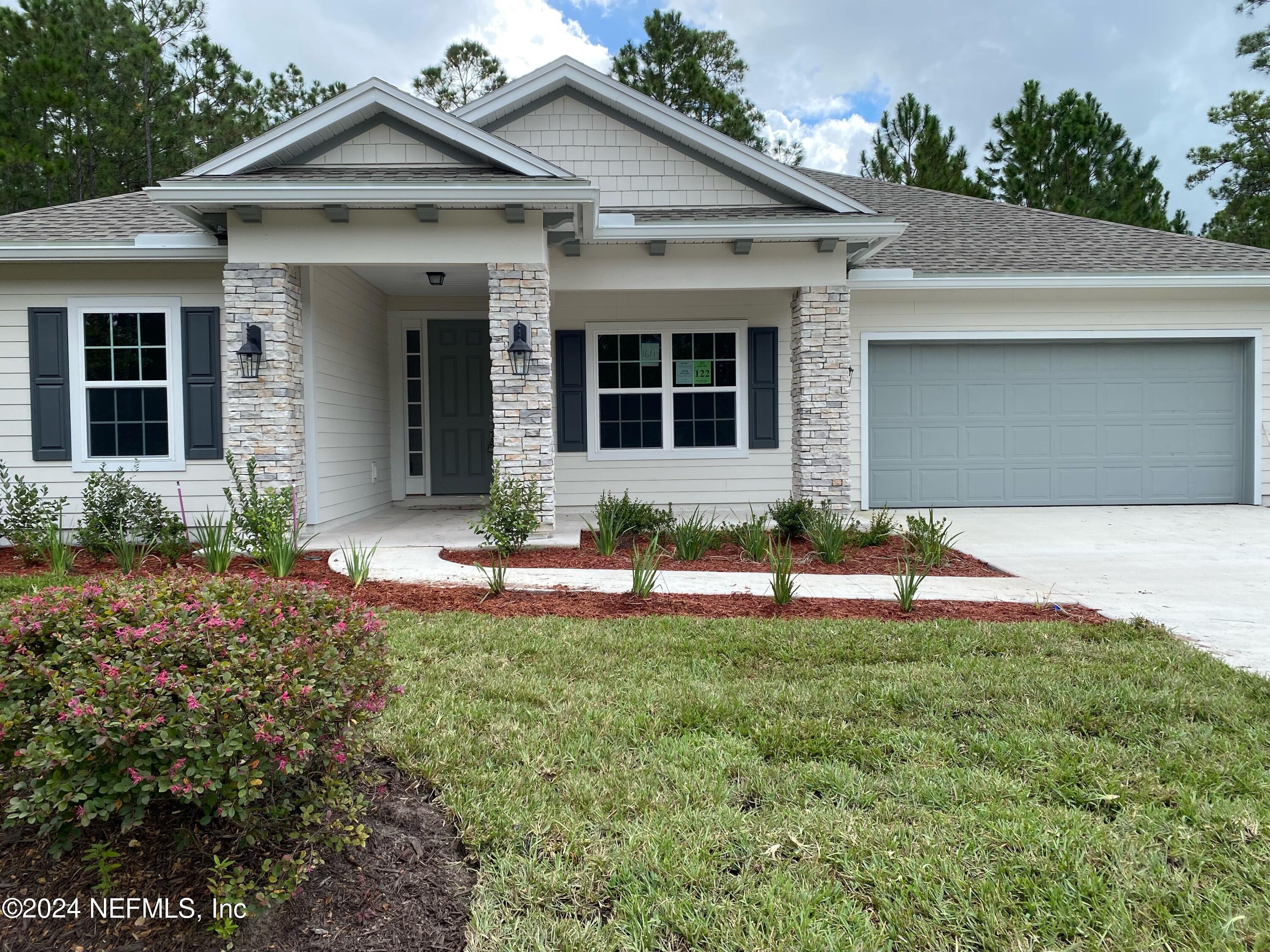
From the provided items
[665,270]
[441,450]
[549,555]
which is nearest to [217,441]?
[441,450]

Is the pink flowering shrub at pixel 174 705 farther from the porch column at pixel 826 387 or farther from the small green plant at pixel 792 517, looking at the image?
the porch column at pixel 826 387

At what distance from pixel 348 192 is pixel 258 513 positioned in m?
3.02

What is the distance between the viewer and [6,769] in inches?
78.9

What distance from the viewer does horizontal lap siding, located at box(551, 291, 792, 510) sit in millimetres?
10344

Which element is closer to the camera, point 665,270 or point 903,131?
point 665,270

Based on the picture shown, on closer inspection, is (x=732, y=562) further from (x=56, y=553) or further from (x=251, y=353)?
(x=56, y=553)

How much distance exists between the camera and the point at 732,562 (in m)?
7.27

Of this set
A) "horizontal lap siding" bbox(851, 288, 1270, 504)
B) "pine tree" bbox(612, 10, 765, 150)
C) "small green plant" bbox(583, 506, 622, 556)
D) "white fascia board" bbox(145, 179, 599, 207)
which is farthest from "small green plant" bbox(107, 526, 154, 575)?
"pine tree" bbox(612, 10, 765, 150)

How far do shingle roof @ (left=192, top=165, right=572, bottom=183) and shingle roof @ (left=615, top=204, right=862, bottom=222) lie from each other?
1.83 metres

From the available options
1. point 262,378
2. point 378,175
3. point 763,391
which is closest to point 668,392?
point 763,391

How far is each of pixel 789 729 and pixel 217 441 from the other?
7806 mm

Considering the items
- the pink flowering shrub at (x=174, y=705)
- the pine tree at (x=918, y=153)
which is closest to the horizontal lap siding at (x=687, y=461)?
the pink flowering shrub at (x=174, y=705)

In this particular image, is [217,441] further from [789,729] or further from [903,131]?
[903,131]

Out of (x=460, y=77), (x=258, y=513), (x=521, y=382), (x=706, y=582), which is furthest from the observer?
(x=460, y=77)
